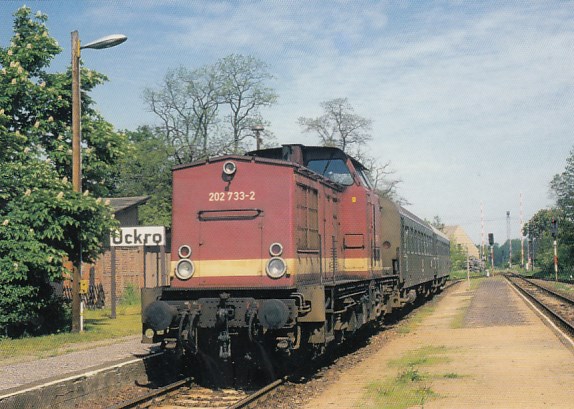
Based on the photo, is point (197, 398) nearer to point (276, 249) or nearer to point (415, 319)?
point (276, 249)

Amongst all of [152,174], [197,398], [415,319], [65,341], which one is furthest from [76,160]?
[152,174]

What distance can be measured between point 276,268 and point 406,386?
2480 millimetres

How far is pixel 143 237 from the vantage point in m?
19.2

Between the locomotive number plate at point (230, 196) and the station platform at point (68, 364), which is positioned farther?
the locomotive number plate at point (230, 196)

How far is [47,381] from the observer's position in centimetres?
862

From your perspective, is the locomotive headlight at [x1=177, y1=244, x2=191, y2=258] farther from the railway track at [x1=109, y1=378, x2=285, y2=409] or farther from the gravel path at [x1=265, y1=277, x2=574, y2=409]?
the gravel path at [x1=265, y1=277, x2=574, y2=409]

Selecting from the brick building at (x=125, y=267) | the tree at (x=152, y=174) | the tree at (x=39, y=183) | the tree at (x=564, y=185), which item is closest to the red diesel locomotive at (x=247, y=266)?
the tree at (x=39, y=183)

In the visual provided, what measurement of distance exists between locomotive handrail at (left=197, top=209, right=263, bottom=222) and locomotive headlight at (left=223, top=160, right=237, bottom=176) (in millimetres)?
580

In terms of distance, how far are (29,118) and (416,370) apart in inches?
484

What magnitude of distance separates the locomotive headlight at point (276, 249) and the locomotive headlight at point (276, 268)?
94 mm

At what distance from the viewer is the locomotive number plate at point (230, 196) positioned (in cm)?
1014

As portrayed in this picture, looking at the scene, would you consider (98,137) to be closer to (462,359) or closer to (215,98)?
(462,359)

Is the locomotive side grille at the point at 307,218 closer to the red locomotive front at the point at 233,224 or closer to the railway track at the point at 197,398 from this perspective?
the red locomotive front at the point at 233,224

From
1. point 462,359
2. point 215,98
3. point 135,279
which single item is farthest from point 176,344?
point 215,98
